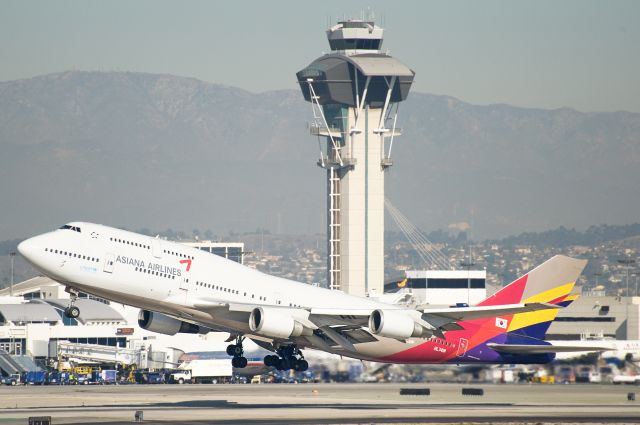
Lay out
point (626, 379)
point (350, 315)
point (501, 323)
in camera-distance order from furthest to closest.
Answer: point (626, 379) < point (501, 323) < point (350, 315)

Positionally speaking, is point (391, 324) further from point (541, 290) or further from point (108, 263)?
point (108, 263)

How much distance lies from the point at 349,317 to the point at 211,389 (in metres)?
35.2

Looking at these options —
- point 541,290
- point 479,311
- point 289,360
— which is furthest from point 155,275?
point 541,290

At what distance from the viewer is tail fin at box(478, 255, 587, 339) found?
3039 inches

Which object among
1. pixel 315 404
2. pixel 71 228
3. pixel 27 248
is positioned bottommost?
pixel 315 404

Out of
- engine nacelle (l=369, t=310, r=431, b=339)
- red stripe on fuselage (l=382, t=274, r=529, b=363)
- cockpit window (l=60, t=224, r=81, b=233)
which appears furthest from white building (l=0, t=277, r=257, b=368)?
cockpit window (l=60, t=224, r=81, b=233)

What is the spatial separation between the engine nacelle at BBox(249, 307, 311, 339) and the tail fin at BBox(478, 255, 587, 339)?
15509mm

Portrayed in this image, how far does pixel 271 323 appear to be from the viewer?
229ft

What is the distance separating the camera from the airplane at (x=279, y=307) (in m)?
67.3

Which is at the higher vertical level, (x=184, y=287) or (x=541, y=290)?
(x=541, y=290)

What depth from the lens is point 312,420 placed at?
2697 inches

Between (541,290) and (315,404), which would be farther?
(315,404)

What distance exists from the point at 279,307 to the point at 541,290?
17412 millimetres

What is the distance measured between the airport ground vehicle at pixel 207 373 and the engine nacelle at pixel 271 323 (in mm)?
48119
